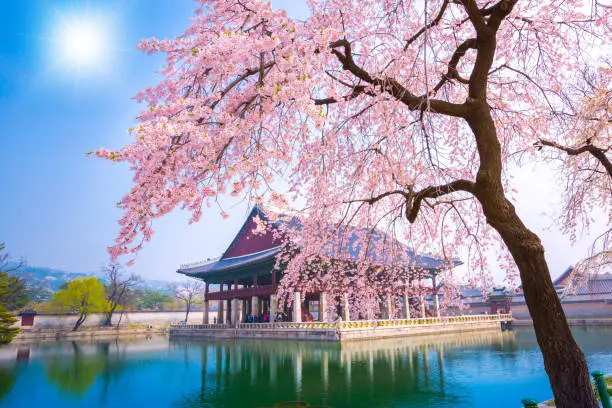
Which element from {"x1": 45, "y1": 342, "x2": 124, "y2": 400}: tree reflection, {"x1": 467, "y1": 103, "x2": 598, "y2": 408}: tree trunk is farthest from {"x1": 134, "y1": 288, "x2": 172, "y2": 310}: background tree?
{"x1": 467, "y1": 103, "x2": 598, "y2": 408}: tree trunk

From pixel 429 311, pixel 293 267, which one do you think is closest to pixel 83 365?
pixel 293 267

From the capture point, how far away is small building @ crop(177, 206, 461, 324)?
27.5 metres

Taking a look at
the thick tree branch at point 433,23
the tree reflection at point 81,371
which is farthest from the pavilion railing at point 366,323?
the thick tree branch at point 433,23

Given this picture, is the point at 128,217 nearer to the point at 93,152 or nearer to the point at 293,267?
the point at 93,152

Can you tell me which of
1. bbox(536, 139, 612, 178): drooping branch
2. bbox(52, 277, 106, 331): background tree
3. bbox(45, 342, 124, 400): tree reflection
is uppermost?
bbox(536, 139, 612, 178): drooping branch

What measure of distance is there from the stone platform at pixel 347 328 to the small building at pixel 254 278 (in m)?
1.36

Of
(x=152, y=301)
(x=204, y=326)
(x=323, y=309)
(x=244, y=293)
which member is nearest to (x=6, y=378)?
(x=323, y=309)

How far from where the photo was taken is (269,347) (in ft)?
71.9

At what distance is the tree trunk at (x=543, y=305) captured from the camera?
11.9ft

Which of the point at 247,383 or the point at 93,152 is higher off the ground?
the point at 93,152

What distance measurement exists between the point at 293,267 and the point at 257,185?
4198 millimetres

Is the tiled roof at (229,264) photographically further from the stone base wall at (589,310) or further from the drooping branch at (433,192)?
the stone base wall at (589,310)

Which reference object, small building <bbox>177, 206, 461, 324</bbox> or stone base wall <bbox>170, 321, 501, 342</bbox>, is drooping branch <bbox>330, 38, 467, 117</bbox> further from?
small building <bbox>177, 206, 461, 324</bbox>

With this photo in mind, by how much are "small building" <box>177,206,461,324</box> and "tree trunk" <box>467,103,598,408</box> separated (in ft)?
71.4
